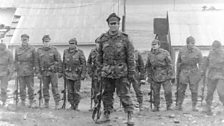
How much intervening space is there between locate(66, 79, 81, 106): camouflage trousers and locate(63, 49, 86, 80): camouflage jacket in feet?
0.55

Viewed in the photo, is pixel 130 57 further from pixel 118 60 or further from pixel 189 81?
pixel 189 81

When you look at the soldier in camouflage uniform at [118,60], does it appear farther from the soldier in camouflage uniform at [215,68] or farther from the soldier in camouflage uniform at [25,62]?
the soldier in camouflage uniform at [25,62]

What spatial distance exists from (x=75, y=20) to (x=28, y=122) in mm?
17090

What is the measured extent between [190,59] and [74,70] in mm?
3267

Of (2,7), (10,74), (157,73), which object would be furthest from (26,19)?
(157,73)

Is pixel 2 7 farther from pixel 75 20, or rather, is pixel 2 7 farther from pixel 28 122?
pixel 28 122

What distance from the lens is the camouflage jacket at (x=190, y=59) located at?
426 inches

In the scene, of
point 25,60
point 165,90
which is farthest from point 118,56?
point 25,60

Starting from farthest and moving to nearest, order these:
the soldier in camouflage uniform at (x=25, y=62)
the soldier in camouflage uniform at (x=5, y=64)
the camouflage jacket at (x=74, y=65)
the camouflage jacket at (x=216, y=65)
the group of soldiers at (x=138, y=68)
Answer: the soldier in camouflage uniform at (x=5, y=64) < the soldier in camouflage uniform at (x=25, y=62) < the camouflage jacket at (x=74, y=65) < the group of soldiers at (x=138, y=68) < the camouflage jacket at (x=216, y=65)

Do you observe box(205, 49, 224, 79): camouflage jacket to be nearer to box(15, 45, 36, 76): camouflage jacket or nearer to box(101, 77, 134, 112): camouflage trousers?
box(101, 77, 134, 112): camouflage trousers

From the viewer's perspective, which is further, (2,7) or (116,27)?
(2,7)

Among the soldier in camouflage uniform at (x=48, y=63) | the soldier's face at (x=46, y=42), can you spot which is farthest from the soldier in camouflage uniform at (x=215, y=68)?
the soldier's face at (x=46, y=42)

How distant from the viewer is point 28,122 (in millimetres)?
8516

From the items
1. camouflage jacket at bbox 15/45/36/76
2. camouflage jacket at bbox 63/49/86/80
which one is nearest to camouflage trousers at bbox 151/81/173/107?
camouflage jacket at bbox 63/49/86/80
